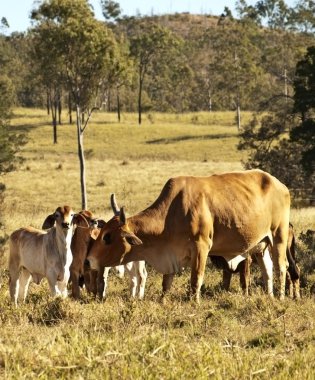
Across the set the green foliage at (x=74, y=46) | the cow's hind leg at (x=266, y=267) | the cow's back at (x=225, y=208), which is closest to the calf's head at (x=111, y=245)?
the cow's back at (x=225, y=208)

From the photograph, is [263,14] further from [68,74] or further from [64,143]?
[68,74]

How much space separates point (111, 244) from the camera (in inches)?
382

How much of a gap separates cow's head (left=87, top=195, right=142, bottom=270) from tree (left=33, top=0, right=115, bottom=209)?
30.5 meters

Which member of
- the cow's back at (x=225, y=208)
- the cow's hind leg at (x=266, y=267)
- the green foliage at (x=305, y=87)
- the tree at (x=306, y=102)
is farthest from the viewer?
the green foliage at (x=305, y=87)

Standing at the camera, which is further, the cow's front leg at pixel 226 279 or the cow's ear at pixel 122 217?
the cow's front leg at pixel 226 279

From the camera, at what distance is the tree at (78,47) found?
132ft

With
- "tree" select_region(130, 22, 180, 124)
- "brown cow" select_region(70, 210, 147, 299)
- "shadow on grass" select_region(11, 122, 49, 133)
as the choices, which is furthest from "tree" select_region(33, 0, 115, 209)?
"tree" select_region(130, 22, 180, 124)

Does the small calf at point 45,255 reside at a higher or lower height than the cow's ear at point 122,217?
lower

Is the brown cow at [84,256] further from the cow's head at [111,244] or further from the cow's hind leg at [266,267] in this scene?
the cow's hind leg at [266,267]

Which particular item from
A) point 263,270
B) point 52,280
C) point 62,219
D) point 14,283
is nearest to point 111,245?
point 62,219

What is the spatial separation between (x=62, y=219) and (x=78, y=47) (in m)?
31.5

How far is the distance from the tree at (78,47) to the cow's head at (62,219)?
2954 cm

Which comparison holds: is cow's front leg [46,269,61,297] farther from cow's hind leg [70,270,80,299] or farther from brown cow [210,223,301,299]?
brown cow [210,223,301,299]

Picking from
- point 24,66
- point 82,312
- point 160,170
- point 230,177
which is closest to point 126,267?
point 230,177
